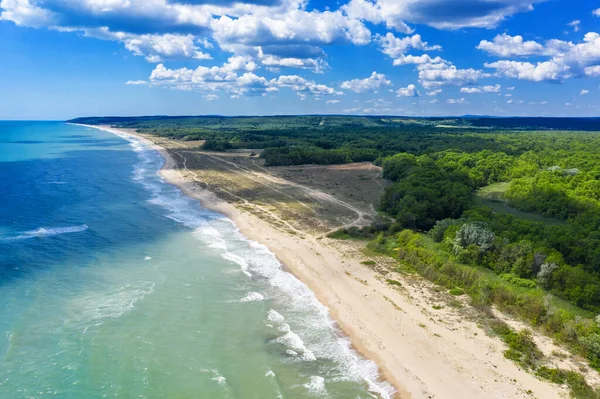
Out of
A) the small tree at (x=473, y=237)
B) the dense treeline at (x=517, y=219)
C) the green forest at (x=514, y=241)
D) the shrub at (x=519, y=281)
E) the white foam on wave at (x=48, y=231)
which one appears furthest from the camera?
the white foam on wave at (x=48, y=231)

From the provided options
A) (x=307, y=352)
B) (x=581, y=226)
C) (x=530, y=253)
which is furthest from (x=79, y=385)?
(x=581, y=226)

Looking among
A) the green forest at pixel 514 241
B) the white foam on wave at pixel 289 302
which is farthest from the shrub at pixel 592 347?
the white foam on wave at pixel 289 302

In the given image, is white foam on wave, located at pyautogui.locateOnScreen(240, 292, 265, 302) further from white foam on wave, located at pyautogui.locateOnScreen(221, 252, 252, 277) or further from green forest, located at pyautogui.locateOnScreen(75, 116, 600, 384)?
green forest, located at pyautogui.locateOnScreen(75, 116, 600, 384)

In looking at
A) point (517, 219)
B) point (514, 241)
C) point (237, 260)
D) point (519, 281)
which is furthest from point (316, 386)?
point (517, 219)

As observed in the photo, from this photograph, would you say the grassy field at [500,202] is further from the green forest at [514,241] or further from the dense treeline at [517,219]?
the dense treeline at [517,219]

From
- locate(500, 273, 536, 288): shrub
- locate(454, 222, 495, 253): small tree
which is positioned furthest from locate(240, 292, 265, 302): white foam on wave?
locate(500, 273, 536, 288): shrub

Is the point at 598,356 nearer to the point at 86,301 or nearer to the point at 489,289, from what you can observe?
the point at 489,289
